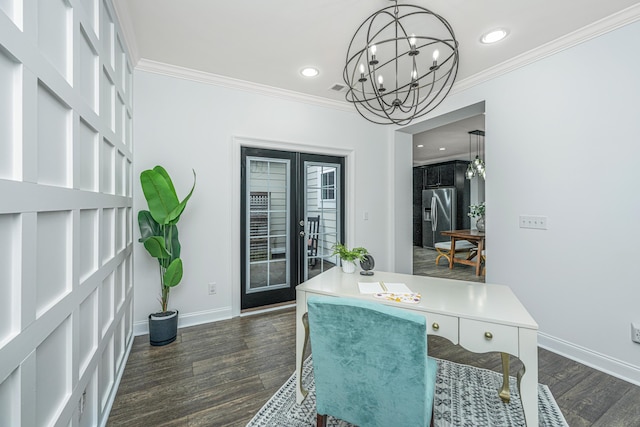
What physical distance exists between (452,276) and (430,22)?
13.9 ft

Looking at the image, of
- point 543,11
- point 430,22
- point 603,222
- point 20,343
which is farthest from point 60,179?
point 603,222

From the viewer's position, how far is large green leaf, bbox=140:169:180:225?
7.47 ft

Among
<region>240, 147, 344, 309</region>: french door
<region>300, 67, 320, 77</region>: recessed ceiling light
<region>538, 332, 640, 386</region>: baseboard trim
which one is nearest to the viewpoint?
<region>538, 332, 640, 386</region>: baseboard trim

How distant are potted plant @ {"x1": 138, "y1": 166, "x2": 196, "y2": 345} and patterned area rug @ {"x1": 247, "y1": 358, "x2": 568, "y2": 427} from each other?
1.26m

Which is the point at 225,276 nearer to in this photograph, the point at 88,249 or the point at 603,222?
the point at 88,249

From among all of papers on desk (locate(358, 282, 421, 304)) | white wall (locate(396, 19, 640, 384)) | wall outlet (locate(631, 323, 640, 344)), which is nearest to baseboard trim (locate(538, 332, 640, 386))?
white wall (locate(396, 19, 640, 384))

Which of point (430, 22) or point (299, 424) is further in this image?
point (430, 22)

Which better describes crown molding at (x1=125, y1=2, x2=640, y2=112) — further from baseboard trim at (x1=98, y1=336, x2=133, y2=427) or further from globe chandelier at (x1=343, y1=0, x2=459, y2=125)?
baseboard trim at (x1=98, y1=336, x2=133, y2=427)

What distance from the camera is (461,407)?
70.0 inches

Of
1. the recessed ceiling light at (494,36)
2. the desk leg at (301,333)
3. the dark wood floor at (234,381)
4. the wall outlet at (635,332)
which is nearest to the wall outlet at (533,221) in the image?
the wall outlet at (635,332)

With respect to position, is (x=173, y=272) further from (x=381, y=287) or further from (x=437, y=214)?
(x=437, y=214)

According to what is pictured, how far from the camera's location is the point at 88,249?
138 centimetres

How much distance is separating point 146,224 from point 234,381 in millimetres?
1476

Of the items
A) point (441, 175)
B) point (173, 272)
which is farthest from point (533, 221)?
point (441, 175)
